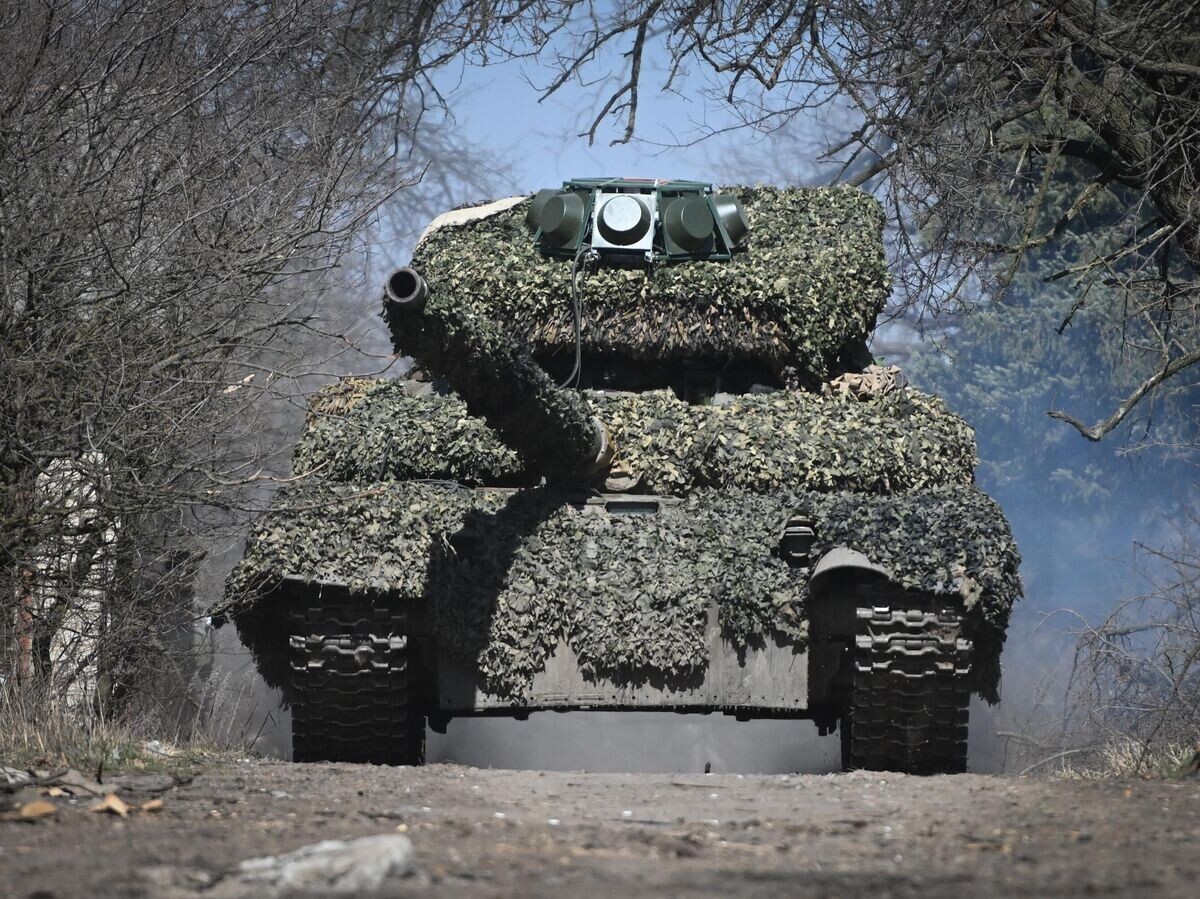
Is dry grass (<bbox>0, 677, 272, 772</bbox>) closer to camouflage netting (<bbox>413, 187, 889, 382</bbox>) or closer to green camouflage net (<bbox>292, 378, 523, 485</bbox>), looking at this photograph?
green camouflage net (<bbox>292, 378, 523, 485</bbox>)

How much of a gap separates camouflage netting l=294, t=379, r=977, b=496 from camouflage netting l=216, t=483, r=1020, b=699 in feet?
0.91

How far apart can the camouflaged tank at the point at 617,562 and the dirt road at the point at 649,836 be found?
105 centimetres

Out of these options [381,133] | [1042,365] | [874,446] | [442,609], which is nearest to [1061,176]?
[1042,365]

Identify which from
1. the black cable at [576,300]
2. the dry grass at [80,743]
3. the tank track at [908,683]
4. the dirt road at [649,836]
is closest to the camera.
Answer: the dirt road at [649,836]

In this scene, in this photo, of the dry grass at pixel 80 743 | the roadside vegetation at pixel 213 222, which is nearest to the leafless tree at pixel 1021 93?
the roadside vegetation at pixel 213 222

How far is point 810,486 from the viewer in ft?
28.9

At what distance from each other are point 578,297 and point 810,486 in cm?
214

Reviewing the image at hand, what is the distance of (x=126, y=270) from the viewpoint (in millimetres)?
9062

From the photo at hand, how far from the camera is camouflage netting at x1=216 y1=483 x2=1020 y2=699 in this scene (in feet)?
26.7

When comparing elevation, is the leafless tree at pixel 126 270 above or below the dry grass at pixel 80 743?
above

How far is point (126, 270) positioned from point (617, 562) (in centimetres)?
312

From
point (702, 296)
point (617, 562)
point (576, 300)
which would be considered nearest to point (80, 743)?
point (617, 562)

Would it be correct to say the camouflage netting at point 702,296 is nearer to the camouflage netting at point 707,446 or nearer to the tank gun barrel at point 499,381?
the camouflage netting at point 707,446

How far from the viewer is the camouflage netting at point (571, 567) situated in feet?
26.7
